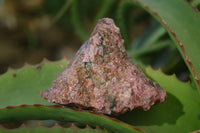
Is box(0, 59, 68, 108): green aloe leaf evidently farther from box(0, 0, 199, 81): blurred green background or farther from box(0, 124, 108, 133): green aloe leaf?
box(0, 0, 199, 81): blurred green background

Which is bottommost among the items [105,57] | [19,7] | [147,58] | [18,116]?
[18,116]

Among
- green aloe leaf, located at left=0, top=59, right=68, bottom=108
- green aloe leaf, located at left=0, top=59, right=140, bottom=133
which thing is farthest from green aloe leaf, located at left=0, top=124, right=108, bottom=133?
green aloe leaf, located at left=0, top=59, right=68, bottom=108

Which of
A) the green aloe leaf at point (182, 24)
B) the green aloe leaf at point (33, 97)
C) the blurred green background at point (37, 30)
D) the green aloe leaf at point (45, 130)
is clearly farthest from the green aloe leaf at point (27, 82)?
the blurred green background at point (37, 30)

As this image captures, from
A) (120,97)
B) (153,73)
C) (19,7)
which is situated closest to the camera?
(120,97)

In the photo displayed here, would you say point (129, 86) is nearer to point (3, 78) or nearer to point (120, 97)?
point (120, 97)

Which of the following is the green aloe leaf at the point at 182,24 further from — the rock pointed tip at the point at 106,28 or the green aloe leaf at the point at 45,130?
the green aloe leaf at the point at 45,130

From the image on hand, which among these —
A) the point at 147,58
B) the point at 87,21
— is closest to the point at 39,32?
the point at 87,21

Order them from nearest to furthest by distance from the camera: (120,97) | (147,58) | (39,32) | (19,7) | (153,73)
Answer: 1. (120,97)
2. (153,73)
3. (147,58)
4. (19,7)
5. (39,32)
